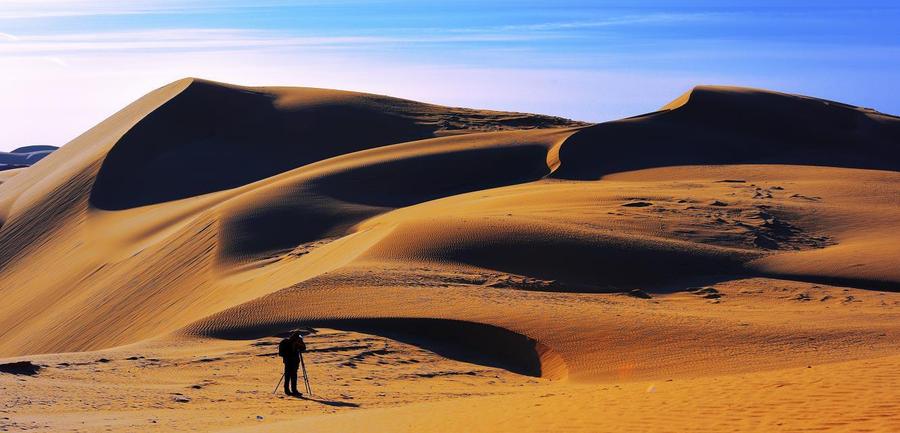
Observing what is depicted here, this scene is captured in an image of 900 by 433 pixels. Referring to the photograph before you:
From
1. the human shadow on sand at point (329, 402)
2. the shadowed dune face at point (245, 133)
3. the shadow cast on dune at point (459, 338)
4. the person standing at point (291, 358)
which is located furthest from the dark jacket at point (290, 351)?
the shadowed dune face at point (245, 133)

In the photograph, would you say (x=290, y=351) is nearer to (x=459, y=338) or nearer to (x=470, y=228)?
(x=459, y=338)

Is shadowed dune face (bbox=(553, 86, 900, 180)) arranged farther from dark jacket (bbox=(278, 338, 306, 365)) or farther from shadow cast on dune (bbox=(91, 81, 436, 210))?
dark jacket (bbox=(278, 338, 306, 365))

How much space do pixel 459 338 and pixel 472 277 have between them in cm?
288

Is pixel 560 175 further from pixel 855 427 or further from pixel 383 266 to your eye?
pixel 855 427

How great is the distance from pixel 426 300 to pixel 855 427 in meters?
8.25

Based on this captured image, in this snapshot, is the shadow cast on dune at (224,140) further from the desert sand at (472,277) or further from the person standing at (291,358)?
the person standing at (291,358)

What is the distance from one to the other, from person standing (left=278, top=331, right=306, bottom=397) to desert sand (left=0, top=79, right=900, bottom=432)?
0.19 meters

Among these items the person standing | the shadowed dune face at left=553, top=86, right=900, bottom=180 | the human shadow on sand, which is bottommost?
the human shadow on sand

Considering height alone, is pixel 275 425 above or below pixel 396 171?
below

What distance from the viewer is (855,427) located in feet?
28.5

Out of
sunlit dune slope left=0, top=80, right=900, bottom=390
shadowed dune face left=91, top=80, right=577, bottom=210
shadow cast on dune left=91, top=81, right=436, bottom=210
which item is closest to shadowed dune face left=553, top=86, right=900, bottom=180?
sunlit dune slope left=0, top=80, right=900, bottom=390

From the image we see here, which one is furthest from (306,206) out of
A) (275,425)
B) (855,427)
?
(855,427)

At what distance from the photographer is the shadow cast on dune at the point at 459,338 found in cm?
1453

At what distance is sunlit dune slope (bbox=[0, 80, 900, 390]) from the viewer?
15289 mm
